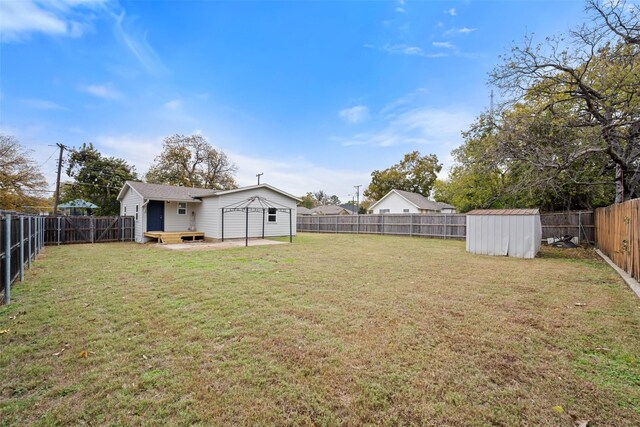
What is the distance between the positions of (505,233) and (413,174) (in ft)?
95.9

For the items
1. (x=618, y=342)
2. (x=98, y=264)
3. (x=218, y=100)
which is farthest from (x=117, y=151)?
(x=618, y=342)

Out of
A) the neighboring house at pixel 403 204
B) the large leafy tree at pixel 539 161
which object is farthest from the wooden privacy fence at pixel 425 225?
the neighboring house at pixel 403 204

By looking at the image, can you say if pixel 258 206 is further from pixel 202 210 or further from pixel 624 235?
pixel 624 235

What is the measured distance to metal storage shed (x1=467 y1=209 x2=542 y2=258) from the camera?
1016cm

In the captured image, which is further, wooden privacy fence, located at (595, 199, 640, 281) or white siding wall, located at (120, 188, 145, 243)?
white siding wall, located at (120, 188, 145, 243)

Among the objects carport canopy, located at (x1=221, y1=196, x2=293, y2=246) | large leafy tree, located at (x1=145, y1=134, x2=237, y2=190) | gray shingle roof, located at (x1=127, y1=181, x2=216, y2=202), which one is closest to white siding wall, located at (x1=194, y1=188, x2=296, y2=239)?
carport canopy, located at (x1=221, y1=196, x2=293, y2=246)

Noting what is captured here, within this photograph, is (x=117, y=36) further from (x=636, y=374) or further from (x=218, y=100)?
(x=636, y=374)

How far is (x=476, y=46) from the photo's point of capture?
1188 cm

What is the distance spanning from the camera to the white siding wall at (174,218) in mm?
16031

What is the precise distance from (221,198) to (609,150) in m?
16.6

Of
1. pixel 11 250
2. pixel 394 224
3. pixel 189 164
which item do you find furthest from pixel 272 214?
pixel 189 164

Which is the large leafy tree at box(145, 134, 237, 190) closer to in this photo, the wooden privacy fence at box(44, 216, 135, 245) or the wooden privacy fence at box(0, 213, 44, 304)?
the wooden privacy fence at box(44, 216, 135, 245)

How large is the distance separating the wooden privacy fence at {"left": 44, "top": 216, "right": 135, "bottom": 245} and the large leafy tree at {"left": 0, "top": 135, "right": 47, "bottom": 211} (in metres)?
11.2

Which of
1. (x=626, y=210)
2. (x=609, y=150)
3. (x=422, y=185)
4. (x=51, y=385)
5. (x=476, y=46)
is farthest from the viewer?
(x=422, y=185)
